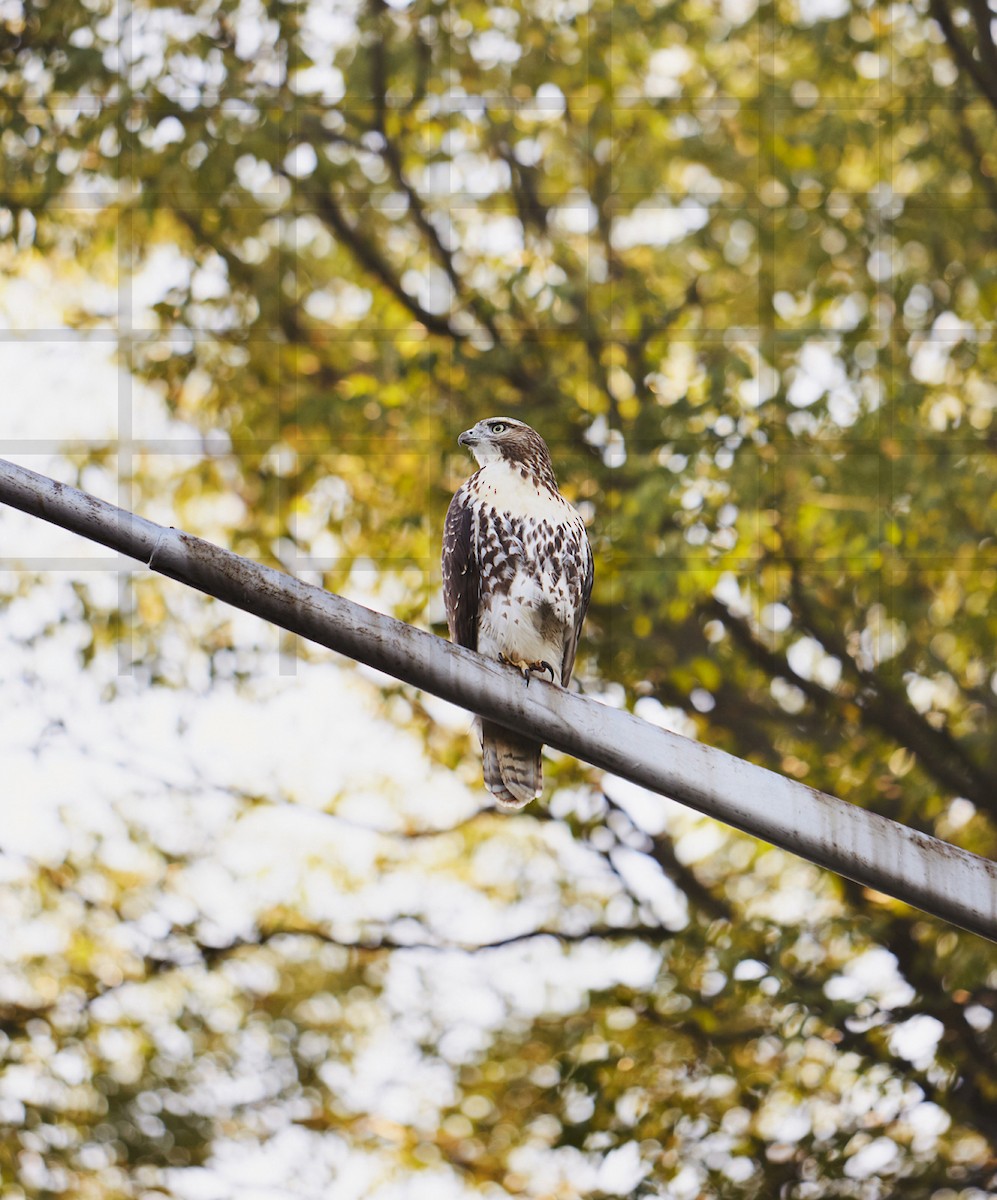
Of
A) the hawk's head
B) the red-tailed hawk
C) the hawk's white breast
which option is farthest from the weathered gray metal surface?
the hawk's head

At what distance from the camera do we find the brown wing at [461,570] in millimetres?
4609

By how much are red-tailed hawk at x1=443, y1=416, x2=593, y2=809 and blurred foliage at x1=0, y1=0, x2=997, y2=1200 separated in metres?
1.35

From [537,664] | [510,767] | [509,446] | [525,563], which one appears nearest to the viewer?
[510,767]

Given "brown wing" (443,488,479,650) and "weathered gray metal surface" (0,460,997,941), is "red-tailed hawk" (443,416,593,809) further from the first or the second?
"weathered gray metal surface" (0,460,997,941)

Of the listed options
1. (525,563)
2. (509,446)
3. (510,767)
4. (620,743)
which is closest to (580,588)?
(525,563)

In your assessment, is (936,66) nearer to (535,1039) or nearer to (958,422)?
(958,422)

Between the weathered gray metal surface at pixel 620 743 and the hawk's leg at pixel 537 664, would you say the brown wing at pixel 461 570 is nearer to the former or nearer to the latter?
the hawk's leg at pixel 537 664

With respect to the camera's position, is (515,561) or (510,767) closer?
(510,767)

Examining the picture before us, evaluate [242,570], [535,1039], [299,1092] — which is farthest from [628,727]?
[299,1092]

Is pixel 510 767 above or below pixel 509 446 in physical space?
below

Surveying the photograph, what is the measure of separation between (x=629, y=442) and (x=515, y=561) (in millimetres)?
2038

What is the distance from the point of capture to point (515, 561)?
14.9 ft

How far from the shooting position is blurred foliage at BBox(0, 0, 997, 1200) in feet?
20.3

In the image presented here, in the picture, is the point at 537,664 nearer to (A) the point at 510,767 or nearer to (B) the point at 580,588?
(B) the point at 580,588
